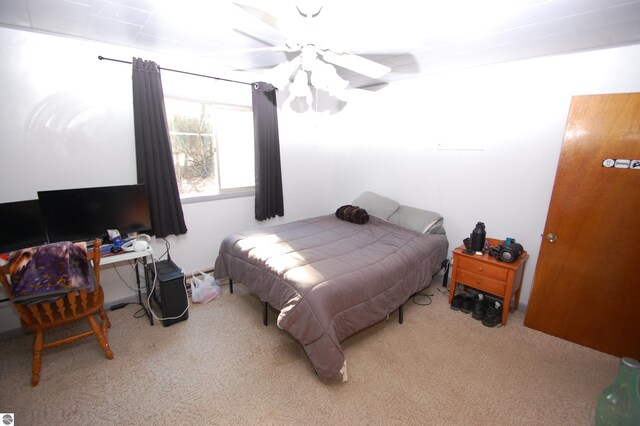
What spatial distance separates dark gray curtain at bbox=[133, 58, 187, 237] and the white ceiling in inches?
11.6

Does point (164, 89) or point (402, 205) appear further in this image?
point (402, 205)

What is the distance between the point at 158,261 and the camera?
2.97m

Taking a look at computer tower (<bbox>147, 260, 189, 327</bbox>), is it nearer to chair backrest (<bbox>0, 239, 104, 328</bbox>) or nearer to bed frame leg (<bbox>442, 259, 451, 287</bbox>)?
chair backrest (<bbox>0, 239, 104, 328</bbox>)

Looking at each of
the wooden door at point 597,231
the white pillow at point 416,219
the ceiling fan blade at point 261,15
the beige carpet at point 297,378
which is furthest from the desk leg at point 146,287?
the wooden door at point 597,231

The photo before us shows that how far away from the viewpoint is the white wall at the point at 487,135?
242 centimetres

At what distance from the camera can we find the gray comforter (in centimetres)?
191

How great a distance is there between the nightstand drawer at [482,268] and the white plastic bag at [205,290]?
249cm

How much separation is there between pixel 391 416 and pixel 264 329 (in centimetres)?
123

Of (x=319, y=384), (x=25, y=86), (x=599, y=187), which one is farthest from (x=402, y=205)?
(x=25, y=86)

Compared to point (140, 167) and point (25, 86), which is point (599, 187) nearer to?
point (140, 167)

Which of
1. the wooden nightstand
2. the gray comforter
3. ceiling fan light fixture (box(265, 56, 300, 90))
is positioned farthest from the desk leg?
the wooden nightstand

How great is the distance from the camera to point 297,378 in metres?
1.98

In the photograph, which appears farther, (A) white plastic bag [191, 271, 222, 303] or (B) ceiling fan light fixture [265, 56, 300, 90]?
(A) white plastic bag [191, 271, 222, 303]

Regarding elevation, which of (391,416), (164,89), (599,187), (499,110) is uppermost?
(164,89)
